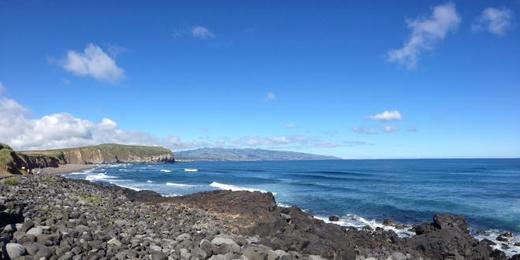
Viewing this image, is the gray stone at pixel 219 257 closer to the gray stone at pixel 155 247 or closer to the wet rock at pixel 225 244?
the wet rock at pixel 225 244

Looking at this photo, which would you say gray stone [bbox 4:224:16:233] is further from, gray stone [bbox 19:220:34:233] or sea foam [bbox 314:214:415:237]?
sea foam [bbox 314:214:415:237]

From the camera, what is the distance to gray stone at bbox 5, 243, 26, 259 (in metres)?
11.7

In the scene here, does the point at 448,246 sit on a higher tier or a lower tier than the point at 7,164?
lower

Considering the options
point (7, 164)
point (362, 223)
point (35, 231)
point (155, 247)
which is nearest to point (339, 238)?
point (155, 247)

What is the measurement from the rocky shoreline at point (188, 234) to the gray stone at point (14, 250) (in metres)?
0.02

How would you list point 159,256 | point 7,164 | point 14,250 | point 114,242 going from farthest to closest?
1. point 7,164
2. point 114,242
3. point 159,256
4. point 14,250

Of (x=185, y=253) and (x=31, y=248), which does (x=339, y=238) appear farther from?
(x=31, y=248)

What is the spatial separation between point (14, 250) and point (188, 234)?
6798mm

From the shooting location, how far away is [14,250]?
11891 millimetres

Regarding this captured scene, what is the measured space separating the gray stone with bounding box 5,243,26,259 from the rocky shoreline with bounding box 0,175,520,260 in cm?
2

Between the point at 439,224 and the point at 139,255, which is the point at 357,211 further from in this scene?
the point at 139,255

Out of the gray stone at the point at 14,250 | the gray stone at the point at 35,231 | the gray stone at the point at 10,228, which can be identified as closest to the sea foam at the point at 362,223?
the gray stone at the point at 35,231

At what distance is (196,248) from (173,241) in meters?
1.90

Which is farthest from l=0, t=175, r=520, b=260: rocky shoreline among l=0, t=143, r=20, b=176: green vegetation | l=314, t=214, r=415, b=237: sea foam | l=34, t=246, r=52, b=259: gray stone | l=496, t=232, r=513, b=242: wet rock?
l=0, t=143, r=20, b=176: green vegetation
